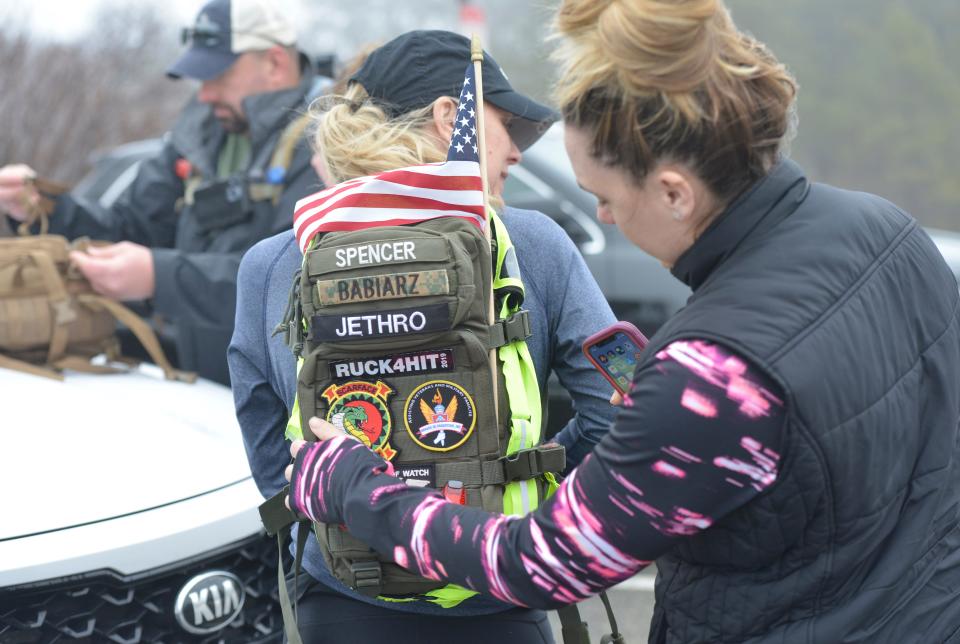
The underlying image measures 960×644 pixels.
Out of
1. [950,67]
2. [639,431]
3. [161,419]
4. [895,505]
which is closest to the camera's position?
[639,431]

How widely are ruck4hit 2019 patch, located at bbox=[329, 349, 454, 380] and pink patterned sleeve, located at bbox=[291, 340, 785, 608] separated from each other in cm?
19

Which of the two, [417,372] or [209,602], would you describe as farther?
[209,602]

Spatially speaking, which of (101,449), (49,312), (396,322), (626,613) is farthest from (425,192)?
(626,613)

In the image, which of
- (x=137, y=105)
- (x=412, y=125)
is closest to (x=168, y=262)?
(x=412, y=125)

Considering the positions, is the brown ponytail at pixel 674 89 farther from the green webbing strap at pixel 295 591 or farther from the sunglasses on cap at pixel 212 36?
the sunglasses on cap at pixel 212 36

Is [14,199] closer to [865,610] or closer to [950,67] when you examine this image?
[865,610]

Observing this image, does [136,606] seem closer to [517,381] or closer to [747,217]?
[517,381]

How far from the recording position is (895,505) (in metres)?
1.39

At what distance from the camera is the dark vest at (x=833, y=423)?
127 centimetres

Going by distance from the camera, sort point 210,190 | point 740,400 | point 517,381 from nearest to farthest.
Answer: point 740,400 < point 517,381 < point 210,190

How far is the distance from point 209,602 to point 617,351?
49.0 inches

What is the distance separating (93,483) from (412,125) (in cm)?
116

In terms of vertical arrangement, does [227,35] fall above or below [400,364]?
below

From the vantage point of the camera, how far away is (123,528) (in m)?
2.30
